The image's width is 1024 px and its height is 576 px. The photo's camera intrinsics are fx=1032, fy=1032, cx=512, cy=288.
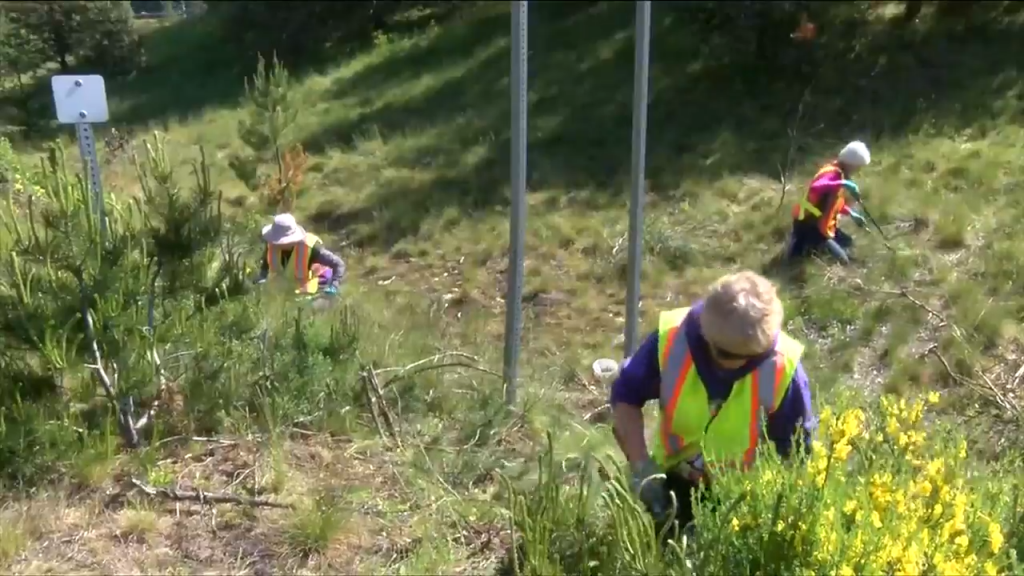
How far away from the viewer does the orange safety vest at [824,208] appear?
324 inches

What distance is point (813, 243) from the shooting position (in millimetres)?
8445

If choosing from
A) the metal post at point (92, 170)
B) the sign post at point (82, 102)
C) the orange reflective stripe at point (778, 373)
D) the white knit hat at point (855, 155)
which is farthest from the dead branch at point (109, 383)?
the white knit hat at point (855, 155)

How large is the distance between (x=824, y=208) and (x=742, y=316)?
5.84 meters

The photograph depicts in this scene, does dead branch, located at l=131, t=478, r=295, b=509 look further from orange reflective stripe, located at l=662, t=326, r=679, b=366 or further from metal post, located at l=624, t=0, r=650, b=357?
metal post, located at l=624, t=0, r=650, b=357

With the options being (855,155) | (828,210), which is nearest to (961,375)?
(828,210)

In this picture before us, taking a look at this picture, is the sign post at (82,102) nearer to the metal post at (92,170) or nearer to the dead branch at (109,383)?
the metal post at (92,170)

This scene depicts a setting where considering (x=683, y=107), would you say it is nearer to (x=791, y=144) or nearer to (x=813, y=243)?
(x=791, y=144)

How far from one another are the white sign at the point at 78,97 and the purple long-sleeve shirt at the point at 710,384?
2.32 meters

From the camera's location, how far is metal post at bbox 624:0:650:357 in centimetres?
527

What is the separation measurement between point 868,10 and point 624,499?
12.0 metres

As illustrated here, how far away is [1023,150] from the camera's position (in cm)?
959

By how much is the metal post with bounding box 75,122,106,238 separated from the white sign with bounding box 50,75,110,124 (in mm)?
49

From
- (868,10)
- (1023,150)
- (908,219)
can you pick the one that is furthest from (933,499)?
(868,10)

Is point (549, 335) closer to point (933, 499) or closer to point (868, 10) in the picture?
point (933, 499)
